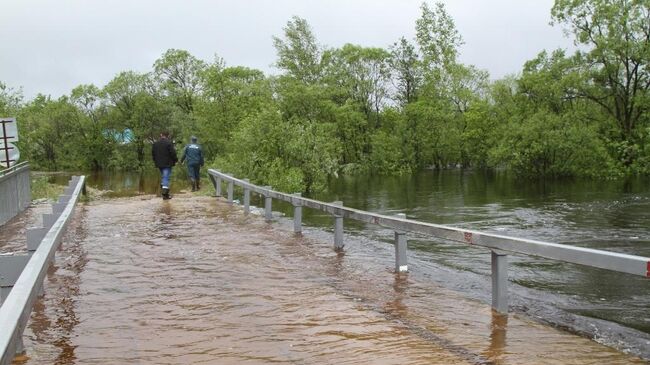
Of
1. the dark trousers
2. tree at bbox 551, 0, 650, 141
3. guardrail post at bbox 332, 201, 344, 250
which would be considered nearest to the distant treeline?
tree at bbox 551, 0, 650, 141

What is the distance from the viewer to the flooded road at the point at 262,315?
4.72 metres

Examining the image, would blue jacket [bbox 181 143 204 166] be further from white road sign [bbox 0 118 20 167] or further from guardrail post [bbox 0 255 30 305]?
guardrail post [bbox 0 255 30 305]

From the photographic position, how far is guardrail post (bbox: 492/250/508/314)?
586cm

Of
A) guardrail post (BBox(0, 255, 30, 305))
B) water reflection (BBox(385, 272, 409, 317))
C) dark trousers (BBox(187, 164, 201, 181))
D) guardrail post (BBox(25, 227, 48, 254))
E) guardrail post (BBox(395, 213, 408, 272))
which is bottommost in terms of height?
water reflection (BBox(385, 272, 409, 317))

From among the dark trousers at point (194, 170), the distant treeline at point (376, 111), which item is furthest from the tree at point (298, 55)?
the dark trousers at point (194, 170)

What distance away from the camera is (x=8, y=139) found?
17.4 metres

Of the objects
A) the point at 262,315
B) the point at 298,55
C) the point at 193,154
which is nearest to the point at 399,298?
the point at 262,315

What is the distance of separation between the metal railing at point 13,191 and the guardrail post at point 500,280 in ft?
39.7

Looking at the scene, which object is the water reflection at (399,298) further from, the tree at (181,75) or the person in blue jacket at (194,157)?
the tree at (181,75)

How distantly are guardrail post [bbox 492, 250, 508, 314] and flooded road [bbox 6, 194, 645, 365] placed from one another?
173 millimetres

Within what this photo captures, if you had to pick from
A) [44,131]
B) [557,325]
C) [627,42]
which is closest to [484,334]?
[557,325]

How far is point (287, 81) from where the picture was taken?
208 feet

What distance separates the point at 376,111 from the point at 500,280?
68.5 meters

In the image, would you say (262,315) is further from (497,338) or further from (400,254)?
(400,254)
